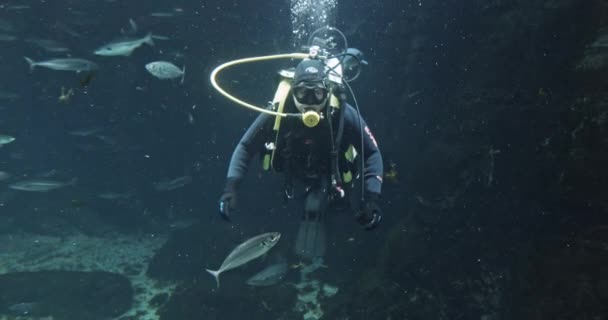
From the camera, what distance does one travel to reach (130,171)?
45.4 feet

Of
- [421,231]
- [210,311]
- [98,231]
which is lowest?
[98,231]

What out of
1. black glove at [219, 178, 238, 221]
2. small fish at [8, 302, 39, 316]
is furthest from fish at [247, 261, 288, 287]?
small fish at [8, 302, 39, 316]

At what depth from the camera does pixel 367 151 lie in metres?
4.33

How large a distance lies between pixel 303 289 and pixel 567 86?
246 inches

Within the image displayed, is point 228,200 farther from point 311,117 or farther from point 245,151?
point 311,117

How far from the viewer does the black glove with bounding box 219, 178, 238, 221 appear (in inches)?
155

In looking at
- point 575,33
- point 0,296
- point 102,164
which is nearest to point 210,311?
point 0,296

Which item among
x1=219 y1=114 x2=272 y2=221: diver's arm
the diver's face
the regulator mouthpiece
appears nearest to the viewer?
the regulator mouthpiece

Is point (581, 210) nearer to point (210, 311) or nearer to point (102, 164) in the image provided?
point (210, 311)

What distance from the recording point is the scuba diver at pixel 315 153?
379 cm

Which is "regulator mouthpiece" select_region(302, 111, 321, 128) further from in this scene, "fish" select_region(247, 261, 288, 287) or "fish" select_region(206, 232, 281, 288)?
"fish" select_region(247, 261, 288, 287)

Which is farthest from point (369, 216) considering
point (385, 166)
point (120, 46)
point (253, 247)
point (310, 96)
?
point (120, 46)

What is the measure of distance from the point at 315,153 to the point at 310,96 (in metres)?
0.64

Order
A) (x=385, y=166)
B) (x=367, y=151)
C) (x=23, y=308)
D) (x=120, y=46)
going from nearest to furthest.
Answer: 1. (x=367, y=151)
2. (x=23, y=308)
3. (x=120, y=46)
4. (x=385, y=166)
